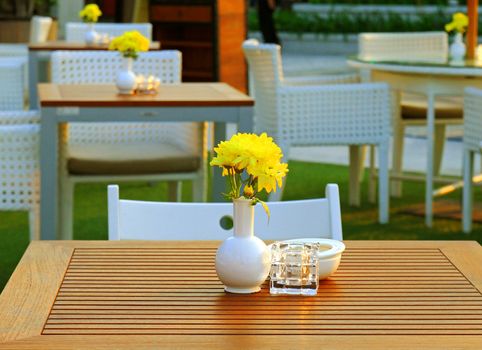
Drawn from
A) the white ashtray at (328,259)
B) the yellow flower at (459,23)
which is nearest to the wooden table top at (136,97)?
the yellow flower at (459,23)

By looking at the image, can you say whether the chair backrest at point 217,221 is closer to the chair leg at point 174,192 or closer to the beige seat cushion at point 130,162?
the beige seat cushion at point 130,162

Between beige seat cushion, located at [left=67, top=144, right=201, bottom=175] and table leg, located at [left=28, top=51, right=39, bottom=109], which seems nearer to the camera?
beige seat cushion, located at [left=67, top=144, right=201, bottom=175]

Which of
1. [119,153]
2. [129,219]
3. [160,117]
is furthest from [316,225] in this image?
[119,153]

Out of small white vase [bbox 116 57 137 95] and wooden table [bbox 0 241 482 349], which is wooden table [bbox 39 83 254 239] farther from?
wooden table [bbox 0 241 482 349]

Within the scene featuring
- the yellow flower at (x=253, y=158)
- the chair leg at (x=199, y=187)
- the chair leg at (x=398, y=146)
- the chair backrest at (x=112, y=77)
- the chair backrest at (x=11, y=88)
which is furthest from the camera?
the chair backrest at (x=11, y=88)

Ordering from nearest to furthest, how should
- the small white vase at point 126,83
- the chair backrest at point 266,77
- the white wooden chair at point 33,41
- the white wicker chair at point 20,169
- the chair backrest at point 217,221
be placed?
the chair backrest at point 217,221
the white wicker chair at point 20,169
the small white vase at point 126,83
the chair backrest at point 266,77
the white wooden chair at point 33,41

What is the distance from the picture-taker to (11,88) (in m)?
6.45

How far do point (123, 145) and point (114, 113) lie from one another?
2.52ft

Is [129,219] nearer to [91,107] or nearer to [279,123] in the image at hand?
[91,107]

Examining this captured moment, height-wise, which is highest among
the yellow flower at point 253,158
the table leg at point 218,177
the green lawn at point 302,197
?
the yellow flower at point 253,158

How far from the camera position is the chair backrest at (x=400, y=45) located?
6.69m

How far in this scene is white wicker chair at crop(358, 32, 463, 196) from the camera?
622 centimetres

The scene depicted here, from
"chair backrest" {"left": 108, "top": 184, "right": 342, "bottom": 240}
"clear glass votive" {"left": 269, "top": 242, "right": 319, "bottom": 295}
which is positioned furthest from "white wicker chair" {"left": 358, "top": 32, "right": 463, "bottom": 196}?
"clear glass votive" {"left": 269, "top": 242, "right": 319, "bottom": 295}

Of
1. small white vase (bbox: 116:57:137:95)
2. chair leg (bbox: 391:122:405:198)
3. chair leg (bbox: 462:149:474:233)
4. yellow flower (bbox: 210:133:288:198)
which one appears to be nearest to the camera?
yellow flower (bbox: 210:133:288:198)
